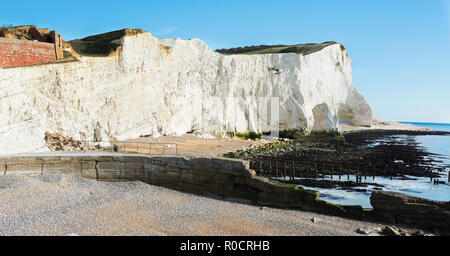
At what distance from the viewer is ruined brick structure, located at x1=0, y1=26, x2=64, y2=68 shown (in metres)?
17.4

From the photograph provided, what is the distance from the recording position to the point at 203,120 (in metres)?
32.5

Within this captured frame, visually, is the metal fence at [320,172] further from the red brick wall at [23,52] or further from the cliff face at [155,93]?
the red brick wall at [23,52]

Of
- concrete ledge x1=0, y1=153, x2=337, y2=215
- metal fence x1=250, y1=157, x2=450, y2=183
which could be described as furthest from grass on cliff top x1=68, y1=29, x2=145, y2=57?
metal fence x1=250, y1=157, x2=450, y2=183

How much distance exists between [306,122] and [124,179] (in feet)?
100.0

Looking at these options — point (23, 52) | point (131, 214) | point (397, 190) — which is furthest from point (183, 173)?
point (23, 52)

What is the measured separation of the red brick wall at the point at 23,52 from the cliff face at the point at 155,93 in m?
1.08

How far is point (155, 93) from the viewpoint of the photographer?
2702 cm

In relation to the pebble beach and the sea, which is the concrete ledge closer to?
the pebble beach

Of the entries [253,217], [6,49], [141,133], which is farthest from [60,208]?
[141,133]

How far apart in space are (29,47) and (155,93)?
33.4ft

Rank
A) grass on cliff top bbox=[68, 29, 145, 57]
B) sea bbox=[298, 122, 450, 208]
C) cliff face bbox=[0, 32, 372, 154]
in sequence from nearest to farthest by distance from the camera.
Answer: sea bbox=[298, 122, 450, 208]
cliff face bbox=[0, 32, 372, 154]
grass on cliff top bbox=[68, 29, 145, 57]

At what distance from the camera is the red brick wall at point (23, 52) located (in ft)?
56.7

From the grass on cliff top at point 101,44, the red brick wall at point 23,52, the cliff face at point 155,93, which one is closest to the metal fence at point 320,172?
the cliff face at point 155,93

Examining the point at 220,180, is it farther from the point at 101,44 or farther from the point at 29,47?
the point at 101,44
